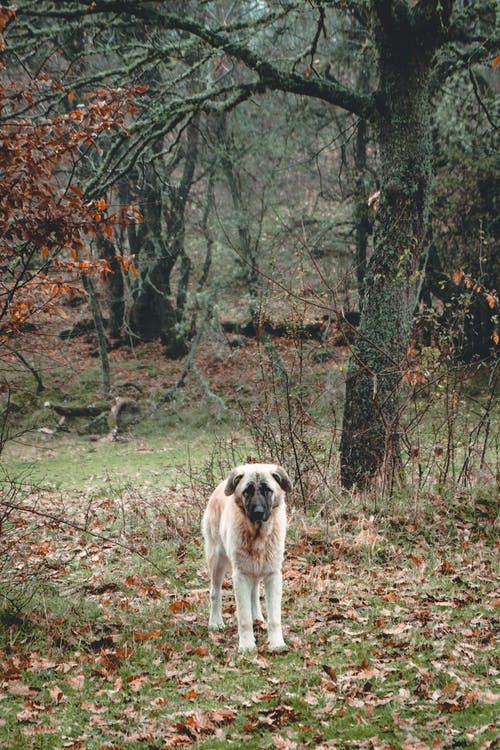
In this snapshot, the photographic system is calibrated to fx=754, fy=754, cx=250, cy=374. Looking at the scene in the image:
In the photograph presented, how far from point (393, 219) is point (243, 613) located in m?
6.66

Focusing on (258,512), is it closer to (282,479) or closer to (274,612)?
(282,479)

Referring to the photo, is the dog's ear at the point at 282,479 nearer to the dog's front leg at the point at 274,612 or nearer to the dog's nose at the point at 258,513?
the dog's nose at the point at 258,513

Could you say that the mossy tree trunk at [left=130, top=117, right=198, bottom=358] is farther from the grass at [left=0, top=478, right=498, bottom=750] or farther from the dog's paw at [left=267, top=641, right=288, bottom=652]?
the dog's paw at [left=267, top=641, right=288, bottom=652]

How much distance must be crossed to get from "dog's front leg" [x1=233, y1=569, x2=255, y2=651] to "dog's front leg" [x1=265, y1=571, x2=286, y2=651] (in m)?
0.16

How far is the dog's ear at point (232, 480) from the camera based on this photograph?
21.5ft

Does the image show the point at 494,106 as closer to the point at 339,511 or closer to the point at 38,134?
the point at 339,511

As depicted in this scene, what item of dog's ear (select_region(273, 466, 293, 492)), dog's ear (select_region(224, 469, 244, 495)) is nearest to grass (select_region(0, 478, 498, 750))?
dog's ear (select_region(224, 469, 244, 495))

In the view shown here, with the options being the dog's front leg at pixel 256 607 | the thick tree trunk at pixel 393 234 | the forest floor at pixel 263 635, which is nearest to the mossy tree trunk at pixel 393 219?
the thick tree trunk at pixel 393 234

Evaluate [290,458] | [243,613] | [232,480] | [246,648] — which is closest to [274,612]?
[243,613]

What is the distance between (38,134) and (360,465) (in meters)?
6.46

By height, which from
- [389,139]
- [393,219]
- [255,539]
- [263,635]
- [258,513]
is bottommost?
[263,635]

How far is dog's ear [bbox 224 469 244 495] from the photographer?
21.5ft

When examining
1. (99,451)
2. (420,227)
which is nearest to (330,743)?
(420,227)

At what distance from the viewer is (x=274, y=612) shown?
6391 millimetres
